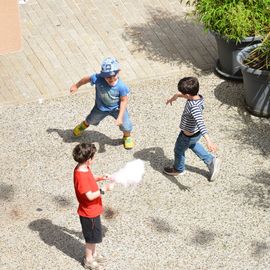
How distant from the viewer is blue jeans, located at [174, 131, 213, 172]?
862 cm

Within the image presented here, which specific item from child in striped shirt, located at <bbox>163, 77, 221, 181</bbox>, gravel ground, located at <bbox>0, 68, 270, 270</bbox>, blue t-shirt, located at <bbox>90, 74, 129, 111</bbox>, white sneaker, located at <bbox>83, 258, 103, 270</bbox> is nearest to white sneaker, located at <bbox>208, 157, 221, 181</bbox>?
child in striped shirt, located at <bbox>163, 77, 221, 181</bbox>

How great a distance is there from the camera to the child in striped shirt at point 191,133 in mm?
8234

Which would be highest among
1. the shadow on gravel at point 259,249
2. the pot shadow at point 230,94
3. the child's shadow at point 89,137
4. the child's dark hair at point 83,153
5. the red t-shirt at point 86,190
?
the child's dark hair at point 83,153

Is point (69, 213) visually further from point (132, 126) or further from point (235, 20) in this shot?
point (235, 20)

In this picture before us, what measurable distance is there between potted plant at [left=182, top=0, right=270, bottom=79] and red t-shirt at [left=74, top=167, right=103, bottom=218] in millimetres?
4158

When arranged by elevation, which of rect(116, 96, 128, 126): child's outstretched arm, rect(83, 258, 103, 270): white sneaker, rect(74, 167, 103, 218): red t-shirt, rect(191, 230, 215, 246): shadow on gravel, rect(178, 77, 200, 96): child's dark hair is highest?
rect(178, 77, 200, 96): child's dark hair

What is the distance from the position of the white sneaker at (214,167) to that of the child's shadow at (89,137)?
1.40 m

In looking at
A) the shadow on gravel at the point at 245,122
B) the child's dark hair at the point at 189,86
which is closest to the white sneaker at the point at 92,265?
the child's dark hair at the point at 189,86

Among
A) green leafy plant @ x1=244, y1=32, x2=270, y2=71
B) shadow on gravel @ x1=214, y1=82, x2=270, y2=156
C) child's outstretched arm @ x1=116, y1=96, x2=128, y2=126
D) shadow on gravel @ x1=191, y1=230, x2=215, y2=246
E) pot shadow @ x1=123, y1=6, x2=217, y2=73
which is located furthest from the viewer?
pot shadow @ x1=123, y1=6, x2=217, y2=73

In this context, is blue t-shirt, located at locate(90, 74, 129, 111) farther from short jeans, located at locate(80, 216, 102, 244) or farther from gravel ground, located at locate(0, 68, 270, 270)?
short jeans, located at locate(80, 216, 102, 244)

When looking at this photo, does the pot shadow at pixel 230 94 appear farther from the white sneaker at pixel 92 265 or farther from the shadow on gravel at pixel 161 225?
the white sneaker at pixel 92 265

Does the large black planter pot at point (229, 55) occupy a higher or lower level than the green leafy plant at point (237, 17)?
lower

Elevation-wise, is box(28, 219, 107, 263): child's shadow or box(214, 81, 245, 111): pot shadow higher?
box(28, 219, 107, 263): child's shadow

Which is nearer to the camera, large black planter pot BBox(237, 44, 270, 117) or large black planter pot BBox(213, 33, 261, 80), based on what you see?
large black planter pot BBox(237, 44, 270, 117)
